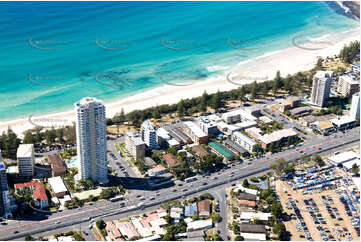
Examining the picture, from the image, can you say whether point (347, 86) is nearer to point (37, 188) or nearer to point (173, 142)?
point (173, 142)

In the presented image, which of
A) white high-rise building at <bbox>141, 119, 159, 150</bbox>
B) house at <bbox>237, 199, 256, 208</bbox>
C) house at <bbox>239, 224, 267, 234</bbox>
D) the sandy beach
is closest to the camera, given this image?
house at <bbox>239, 224, 267, 234</bbox>

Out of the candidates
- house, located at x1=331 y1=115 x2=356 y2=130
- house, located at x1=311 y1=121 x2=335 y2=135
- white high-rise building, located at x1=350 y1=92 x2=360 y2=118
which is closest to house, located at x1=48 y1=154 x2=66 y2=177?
house, located at x1=311 y1=121 x2=335 y2=135

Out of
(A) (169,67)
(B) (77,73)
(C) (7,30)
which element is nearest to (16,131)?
(B) (77,73)

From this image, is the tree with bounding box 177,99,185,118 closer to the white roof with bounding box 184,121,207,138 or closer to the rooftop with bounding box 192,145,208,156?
the white roof with bounding box 184,121,207,138

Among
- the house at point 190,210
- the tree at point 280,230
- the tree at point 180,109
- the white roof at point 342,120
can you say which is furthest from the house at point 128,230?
the white roof at point 342,120

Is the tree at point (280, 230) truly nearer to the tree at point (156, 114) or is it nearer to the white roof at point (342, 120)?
the white roof at point (342, 120)
